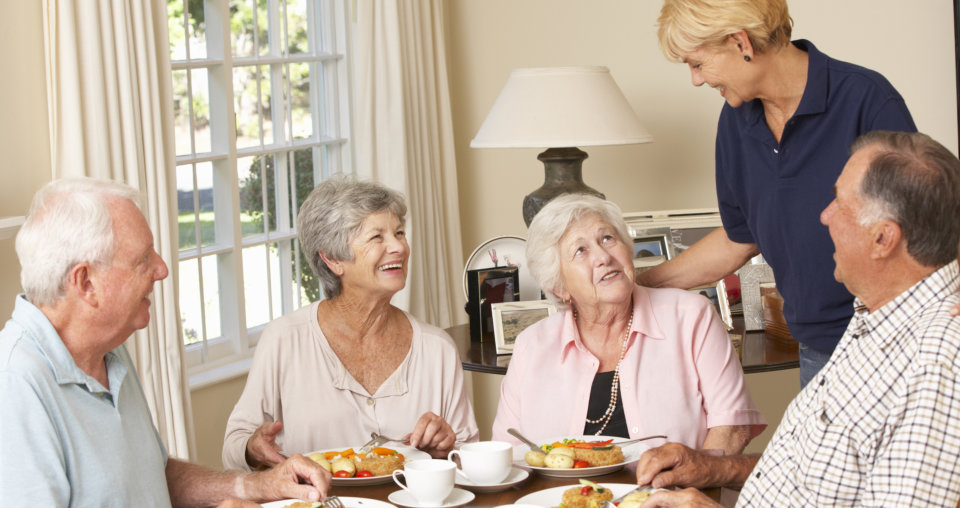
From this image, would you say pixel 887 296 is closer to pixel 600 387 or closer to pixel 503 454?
pixel 503 454

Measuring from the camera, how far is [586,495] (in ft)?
5.49

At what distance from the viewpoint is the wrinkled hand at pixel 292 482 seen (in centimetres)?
177

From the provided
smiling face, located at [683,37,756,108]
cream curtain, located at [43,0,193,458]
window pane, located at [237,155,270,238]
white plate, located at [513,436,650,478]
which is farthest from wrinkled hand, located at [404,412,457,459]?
window pane, located at [237,155,270,238]

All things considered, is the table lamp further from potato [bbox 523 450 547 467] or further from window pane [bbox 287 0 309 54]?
potato [bbox 523 450 547 467]

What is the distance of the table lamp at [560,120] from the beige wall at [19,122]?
57.0 inches

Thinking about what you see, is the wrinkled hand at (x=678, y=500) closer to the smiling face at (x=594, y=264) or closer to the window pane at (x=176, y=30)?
the smiling face at (x=594, y=264)

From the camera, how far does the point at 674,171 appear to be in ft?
13.9

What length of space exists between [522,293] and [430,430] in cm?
121

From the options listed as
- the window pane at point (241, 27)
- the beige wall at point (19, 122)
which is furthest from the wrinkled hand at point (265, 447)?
the window pane at point (241, 27)

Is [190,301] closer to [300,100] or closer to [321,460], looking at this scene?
[300,100]

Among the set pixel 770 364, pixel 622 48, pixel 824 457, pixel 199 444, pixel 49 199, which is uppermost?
pixel 622 48

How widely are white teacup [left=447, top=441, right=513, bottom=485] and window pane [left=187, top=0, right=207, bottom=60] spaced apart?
225cm

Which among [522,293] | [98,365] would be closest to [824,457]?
[98,365]

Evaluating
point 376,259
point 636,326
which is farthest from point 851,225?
point 376,259
